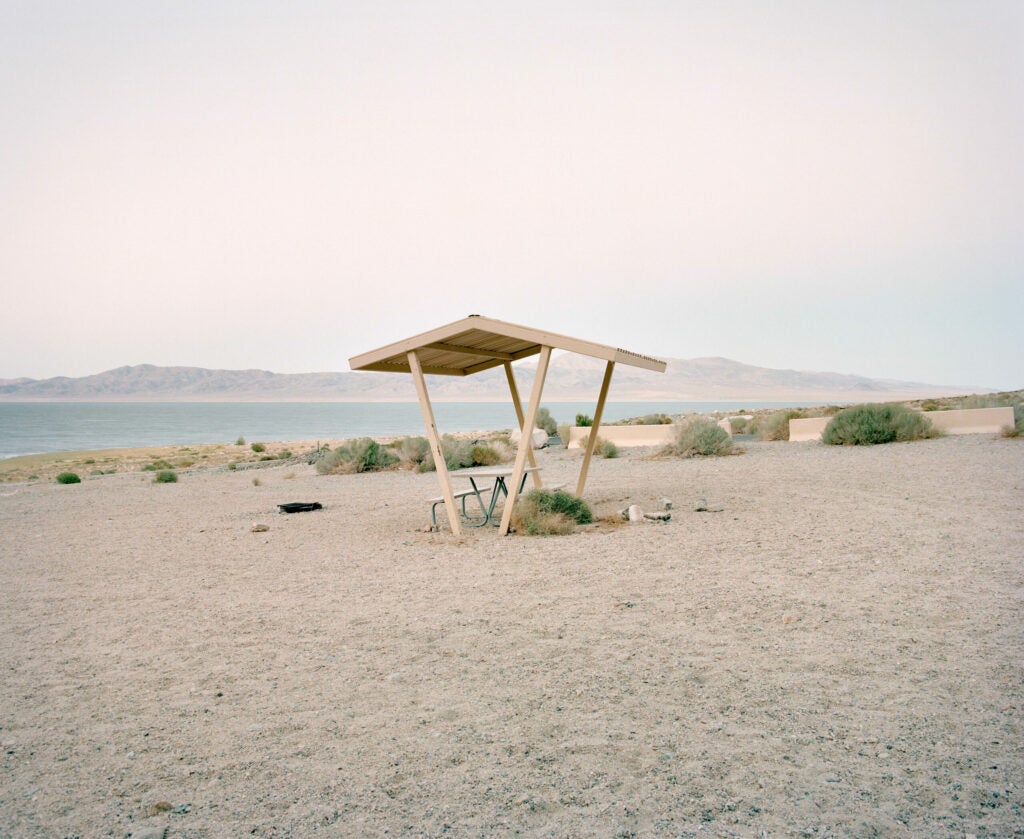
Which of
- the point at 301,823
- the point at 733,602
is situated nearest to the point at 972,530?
the point at 733,602

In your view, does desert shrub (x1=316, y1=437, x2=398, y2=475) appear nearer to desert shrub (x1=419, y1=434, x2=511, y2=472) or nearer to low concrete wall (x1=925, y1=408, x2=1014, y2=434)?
desert shrub (x1=419, y1=434, x2=511, y2=472)

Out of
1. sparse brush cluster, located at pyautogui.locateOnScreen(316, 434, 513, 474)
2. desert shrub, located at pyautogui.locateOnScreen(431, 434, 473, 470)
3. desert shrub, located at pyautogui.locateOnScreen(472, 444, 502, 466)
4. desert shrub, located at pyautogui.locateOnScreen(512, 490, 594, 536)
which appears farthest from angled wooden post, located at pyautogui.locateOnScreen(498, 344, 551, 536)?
desert shrub, located at pyautogui.locateOnScreen(472, 444, 502, 466)

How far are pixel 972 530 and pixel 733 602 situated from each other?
4018 mm

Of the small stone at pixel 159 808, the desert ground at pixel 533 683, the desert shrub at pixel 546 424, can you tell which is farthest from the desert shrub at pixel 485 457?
the small stone at pixel 159 808

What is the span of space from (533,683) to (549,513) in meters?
5.53

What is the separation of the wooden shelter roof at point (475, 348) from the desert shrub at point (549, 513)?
2.02 m

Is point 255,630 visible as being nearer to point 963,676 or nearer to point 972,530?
point 963,676

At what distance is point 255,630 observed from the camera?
627 cm

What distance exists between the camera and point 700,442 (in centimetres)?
2014

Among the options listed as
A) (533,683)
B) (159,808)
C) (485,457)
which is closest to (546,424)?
(485,457)

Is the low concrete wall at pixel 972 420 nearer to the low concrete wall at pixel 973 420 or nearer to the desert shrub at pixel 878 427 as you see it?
the low concrete wall at pixel 973 420

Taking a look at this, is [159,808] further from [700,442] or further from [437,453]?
[700,442]

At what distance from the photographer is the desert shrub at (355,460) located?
2100 cm

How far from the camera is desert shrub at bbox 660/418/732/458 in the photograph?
2006cm
